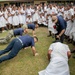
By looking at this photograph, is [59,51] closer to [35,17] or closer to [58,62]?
[58,62]

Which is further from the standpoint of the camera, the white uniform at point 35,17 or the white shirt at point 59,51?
the white uniform at point 35,17

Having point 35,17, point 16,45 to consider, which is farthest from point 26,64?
point 35,17

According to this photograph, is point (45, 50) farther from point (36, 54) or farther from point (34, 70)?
point (34, 70)

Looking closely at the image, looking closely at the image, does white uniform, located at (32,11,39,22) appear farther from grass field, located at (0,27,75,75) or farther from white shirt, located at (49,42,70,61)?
white shirt, located at (49,42,70,61)

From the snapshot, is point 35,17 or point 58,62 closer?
point 58,62

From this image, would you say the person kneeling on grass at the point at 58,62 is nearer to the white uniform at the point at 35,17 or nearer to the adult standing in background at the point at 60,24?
the adult standing in background at the point at 60,24

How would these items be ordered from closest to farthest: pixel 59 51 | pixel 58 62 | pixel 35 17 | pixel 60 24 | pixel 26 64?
pixel 58 62, pixel 59 51, pixel 26 64, pixel 60 24, pixel 35 17

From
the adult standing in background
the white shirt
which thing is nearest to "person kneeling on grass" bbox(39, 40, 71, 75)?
the white shirt

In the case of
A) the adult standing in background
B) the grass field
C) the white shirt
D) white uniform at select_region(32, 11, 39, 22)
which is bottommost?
the grass field

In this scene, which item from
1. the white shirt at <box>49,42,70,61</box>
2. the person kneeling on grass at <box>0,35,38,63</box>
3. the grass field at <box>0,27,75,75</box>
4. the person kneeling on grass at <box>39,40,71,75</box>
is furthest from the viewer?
the person kneeling on grass at <box>0,35,38,63</box>

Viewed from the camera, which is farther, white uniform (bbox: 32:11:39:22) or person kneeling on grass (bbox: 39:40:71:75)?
white uniform (bbox: 32:11:39:22)

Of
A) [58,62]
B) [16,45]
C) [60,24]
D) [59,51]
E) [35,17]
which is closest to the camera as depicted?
[58,62]

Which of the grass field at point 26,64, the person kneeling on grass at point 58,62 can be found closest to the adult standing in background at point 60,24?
the grass field at point 26,64

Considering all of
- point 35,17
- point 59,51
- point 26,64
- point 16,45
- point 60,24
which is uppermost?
point 60,24
